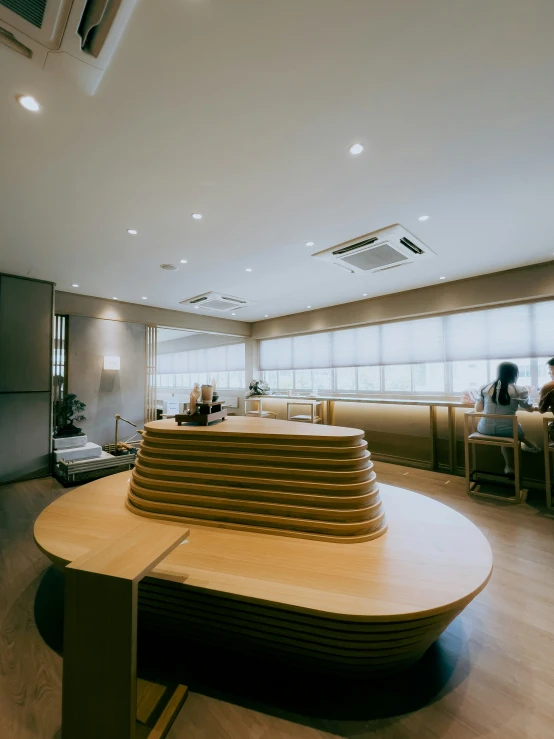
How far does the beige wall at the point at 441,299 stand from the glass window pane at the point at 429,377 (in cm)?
95

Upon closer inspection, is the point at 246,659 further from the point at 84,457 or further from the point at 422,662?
the point at 84,457

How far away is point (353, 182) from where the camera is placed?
271 cm

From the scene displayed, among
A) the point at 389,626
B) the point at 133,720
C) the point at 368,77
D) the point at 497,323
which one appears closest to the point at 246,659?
the point at 133,720

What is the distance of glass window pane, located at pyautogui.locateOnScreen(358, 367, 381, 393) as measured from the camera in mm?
6906

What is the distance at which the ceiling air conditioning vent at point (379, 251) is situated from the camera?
3.71 metres

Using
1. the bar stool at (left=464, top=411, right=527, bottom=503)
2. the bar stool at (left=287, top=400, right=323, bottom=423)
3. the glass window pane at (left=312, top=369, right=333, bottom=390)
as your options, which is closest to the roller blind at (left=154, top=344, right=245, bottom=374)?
the glass window pane at (left=312, top=369, right=333, bottom=390)

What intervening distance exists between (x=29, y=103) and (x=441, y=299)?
563 centimetres

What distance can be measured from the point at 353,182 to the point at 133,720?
3.37 meters

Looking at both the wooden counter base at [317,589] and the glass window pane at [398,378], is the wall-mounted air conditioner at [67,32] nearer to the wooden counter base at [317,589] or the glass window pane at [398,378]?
the wooden counter base at [317,589]

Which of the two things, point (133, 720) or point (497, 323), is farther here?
point (497, 323)

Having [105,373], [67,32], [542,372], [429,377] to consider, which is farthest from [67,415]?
[542,372]

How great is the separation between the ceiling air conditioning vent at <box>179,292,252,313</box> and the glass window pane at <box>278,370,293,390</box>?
2.34 meters

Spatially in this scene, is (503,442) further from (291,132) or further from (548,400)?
(291,132)

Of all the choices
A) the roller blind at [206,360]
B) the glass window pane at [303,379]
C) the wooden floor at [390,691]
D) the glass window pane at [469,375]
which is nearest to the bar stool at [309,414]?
the glass window pane at [303,379]
